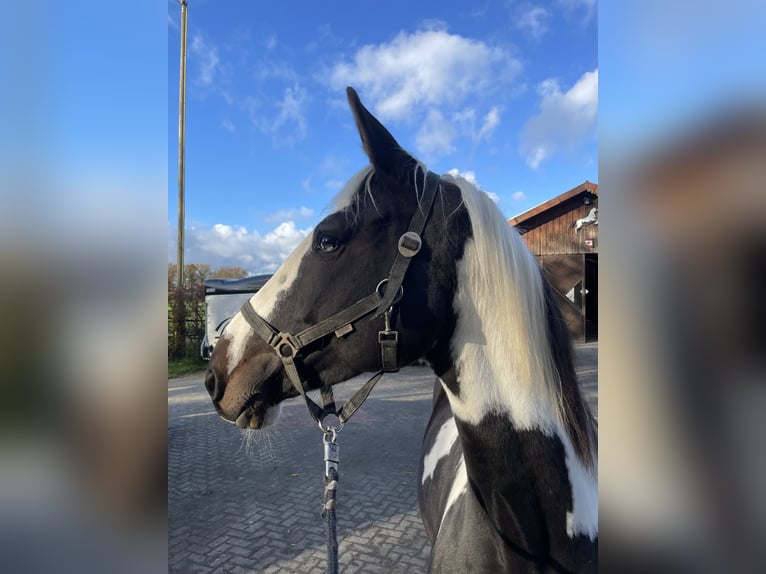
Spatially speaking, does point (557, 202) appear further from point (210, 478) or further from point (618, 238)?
point (618, 238)

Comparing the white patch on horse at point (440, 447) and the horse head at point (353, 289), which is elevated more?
the horse head at point (353, 289)

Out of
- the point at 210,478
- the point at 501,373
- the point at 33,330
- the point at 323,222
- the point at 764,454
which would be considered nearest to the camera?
the point at 764,454

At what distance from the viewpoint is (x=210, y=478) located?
4957 millimetres

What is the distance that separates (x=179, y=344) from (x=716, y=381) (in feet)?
43.4

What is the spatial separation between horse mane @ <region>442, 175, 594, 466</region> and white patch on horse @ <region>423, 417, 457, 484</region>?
1041 mm

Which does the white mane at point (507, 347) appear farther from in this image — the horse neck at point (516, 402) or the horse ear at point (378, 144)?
the horse ear at point (378, 144)

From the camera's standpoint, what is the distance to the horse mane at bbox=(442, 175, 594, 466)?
4.38ft

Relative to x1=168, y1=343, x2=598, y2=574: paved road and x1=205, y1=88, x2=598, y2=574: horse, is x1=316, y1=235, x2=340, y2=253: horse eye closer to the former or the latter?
x1=205, y1=88, x2=598, y2=574: horse

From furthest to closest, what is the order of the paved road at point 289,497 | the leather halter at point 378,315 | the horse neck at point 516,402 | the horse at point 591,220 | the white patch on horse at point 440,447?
the horse at point 591,220 < the paved road at point 289,497 < the white patch on horse at point 440,447 < the leather halter at point 378,315 < the horse neck at point 516,402

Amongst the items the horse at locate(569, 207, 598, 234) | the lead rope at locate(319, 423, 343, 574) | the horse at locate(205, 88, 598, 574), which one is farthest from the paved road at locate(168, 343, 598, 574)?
Answer: the horse at locate(569, 207, 598, 234)

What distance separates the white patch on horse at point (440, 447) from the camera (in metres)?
2.39

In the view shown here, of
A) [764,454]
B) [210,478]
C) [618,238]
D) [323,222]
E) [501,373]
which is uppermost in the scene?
[323,222]

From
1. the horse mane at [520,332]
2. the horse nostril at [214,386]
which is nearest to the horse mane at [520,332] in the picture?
the horse mane at [520,332]

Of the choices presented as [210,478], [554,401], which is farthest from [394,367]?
[210,478]
